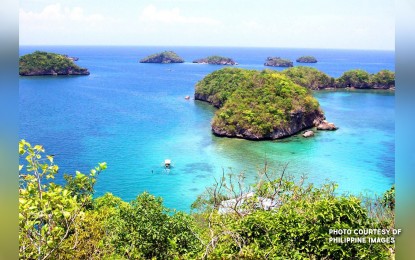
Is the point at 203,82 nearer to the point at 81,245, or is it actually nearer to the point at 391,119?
the point at 391,119

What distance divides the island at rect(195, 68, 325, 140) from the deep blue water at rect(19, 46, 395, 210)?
92cm

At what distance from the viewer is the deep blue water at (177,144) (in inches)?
701

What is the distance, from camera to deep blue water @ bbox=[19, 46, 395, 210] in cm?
1781

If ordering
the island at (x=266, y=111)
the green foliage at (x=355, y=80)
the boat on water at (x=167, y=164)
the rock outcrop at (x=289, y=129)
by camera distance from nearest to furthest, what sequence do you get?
1. the boat on water at (x=167, y=164)
2. the rock outcrop at (x=289, y=129)
3. the island at (x=266, y=111)
4. the green foliage at (x=355, y=80)

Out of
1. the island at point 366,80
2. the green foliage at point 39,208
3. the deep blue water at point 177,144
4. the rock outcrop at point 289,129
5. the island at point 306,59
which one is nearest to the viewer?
the green foliage at point 39,208

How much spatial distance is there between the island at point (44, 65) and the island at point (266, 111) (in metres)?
29.3

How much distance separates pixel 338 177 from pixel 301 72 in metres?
26.4

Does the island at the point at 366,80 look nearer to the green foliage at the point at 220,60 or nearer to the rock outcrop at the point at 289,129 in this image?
the rock outcrop at the point at 289,129

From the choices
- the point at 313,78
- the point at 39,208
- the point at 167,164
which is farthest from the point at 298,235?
the point at 313,78

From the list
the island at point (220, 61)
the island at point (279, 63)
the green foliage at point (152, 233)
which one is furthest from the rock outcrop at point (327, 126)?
the island at point (220, 61)

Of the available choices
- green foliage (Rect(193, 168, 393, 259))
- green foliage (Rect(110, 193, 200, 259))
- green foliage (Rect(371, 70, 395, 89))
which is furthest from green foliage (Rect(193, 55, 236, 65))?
green foliage (Rect(193, 168, 393, 259))

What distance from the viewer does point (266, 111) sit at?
26094 mm
